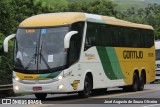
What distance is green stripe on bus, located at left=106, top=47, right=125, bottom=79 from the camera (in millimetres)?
22547

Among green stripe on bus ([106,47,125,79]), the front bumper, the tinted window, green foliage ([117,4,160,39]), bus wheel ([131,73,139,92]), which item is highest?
green foliage ([117,4,160,39])

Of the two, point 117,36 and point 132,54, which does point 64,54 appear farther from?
point 132,54

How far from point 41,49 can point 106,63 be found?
177 inches

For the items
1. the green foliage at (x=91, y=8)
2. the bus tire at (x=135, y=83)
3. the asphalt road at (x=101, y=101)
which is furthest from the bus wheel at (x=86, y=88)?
the green foliage at (x=91, y=8)

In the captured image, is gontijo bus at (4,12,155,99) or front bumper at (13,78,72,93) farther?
gontijo bus at (4,12,155,99)

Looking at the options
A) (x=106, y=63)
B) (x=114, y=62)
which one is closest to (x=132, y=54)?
(x=114, y=62)

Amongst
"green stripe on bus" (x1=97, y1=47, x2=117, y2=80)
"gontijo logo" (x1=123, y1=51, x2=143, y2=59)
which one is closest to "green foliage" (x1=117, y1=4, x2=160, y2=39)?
"gontijo logo" (x1=123, y1=51, x2=143, y2=59)

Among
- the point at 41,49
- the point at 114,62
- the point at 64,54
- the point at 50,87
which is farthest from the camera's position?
the point at 114,62

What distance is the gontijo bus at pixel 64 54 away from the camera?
1841 cm

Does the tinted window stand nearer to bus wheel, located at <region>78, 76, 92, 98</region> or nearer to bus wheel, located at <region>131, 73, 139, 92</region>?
bus wheel, located at <region>78, 76, 92, 98</region>

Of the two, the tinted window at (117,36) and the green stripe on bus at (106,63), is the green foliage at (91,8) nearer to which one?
the tinted window at (117,36)

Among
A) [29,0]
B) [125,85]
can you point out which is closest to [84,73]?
[125,85]

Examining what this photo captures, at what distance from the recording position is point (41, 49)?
61.3 feet

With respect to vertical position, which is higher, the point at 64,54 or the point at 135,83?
the point at 64,54
